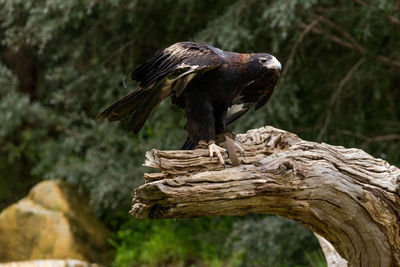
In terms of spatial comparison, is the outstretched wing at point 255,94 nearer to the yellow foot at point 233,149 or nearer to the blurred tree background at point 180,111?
the yellow foot at point 233,149

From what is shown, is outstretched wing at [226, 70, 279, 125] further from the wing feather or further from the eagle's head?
the wing feather

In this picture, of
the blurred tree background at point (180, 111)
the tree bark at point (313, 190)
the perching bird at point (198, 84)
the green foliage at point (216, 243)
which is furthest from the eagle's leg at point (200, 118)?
the green foliage at point (216, 243)

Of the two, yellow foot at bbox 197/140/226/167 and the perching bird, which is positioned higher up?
the perching bird

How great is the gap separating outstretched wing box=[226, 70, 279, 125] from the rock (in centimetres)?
353

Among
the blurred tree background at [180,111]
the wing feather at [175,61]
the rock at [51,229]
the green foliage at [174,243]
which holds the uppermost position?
the wing feather at [175,61]

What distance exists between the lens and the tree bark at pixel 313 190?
2496 millimetres

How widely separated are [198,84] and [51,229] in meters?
4.01

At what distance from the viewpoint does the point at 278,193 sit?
8.43 feet

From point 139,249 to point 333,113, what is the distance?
2659 mm

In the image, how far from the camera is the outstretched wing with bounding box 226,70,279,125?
10.4 feet

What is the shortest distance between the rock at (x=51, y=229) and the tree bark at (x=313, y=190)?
4.09 meters

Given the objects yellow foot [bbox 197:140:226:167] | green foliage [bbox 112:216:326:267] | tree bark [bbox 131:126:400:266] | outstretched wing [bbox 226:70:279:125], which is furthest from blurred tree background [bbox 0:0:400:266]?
tree bark [bbox 131:126:400:266]

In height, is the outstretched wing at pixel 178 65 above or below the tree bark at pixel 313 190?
above

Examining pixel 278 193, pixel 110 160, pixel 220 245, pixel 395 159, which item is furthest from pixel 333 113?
pixel 278 193
